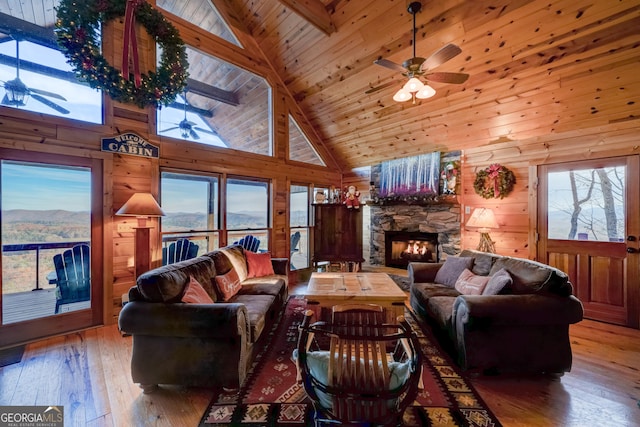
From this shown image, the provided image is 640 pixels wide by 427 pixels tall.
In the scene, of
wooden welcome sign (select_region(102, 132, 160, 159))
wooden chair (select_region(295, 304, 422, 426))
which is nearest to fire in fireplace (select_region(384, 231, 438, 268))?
wooden chair (select_region(295, 304, 422, 426))

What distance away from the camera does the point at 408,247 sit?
5238mm

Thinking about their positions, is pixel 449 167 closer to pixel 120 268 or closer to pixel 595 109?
pixel 595 109

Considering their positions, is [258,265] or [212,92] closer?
[258,265]

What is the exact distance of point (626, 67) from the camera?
262 cm

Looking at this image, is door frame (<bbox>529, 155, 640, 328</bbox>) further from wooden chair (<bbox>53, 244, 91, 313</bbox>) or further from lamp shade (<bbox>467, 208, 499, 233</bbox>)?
wooden chair (<bbox>53, 244, 91, 313</bbox>)

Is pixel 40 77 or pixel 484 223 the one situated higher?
pixel 40 77

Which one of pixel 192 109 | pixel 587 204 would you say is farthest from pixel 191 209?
pixel 587 204

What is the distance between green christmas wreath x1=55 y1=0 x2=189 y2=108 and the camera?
8.86 ft

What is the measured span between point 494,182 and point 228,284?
4.23 meters

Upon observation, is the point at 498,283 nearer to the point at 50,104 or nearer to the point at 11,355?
the point at 11,355

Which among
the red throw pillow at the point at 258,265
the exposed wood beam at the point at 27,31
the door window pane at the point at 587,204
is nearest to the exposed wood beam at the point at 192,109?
the exposed wood beam at the point at 27,31

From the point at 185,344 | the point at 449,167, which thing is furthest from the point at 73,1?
the point at 449,167

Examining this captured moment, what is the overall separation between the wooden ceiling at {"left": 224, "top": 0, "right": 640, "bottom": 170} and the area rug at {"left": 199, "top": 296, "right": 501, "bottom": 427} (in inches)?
136

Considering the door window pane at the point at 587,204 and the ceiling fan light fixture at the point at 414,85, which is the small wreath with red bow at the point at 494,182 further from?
the ceiling fan light fixture at the point at 414,85
